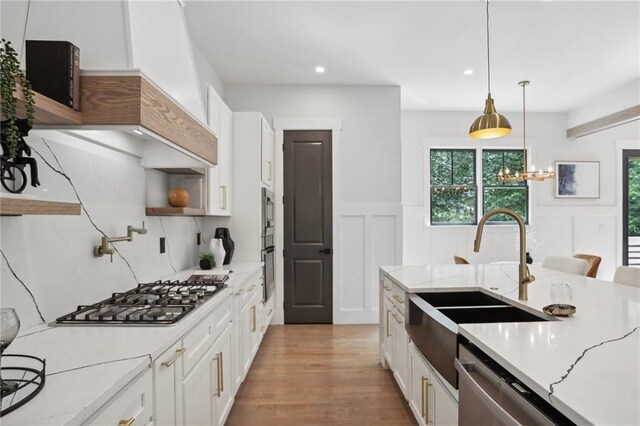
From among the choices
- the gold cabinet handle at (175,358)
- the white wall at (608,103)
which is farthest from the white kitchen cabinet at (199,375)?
the white wall at (608,103)

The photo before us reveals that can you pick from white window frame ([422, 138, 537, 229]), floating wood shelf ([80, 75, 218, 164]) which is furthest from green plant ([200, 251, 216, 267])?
white window frame ([422, 138, 537, 229])

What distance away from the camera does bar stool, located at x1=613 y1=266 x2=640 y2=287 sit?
2262 millimetres

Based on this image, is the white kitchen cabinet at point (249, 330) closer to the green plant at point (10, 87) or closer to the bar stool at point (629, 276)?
the green plant at point (10, 87)

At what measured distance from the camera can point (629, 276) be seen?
2320mm

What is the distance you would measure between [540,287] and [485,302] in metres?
0.32

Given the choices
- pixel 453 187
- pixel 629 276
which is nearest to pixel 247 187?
A: pixel 629 276

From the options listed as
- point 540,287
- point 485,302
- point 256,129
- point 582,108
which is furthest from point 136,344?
point 582,108

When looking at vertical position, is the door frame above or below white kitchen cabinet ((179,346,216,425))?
above

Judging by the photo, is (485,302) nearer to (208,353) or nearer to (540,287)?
(540,287)

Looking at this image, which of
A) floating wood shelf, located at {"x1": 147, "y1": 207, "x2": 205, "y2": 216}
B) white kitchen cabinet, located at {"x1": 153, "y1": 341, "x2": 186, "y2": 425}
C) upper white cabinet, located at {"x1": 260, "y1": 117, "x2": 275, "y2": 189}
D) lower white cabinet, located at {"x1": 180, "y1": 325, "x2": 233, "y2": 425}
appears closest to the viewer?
white kitchen cabinet, located at {"x1": 153, "y1": 341, "x2": 186, "y2": 425}

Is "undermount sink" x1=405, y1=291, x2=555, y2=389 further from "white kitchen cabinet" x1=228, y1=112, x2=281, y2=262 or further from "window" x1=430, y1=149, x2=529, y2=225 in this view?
"window" x1=430, y1=149, x2=529, y2=225

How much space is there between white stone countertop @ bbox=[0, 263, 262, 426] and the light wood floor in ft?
3.79

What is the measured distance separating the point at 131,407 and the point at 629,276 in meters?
2.94

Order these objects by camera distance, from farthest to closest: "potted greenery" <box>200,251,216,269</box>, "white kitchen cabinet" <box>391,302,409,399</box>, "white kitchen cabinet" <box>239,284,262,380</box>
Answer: "potted greenery" <box>200,251,216,269</box> → "white kitchen cabinet" <box>239,284,262,380</box> → "white kitchen cabinet" <box>391,302,409,399</box>
